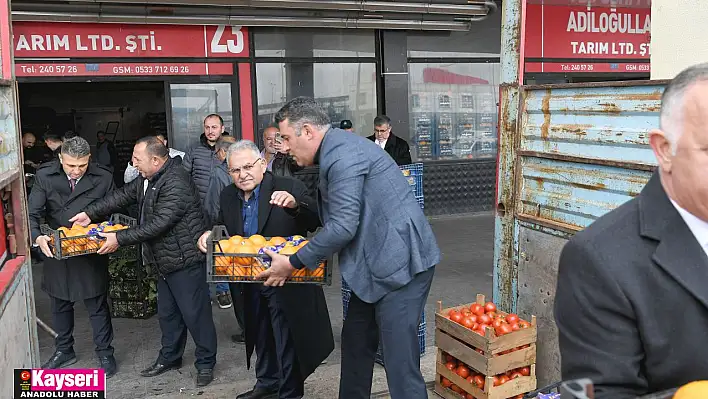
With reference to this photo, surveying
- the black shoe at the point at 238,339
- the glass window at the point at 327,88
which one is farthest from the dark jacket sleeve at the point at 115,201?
the glass window at the point at 327,88

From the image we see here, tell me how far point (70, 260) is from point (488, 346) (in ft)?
10.4

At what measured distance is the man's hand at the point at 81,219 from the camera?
4.83 metres

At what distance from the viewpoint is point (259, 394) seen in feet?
14.5

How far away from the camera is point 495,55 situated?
1166cm

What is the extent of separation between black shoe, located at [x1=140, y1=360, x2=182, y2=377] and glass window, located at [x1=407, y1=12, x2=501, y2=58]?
7430 millimetres

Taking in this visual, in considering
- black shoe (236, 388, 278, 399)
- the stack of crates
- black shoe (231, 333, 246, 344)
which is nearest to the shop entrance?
black shoe (231, 333, 246, 344)

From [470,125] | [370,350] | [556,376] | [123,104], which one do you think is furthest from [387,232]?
[123,104]

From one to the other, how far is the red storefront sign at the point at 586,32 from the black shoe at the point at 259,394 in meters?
8.70

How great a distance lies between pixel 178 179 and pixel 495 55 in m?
8.44

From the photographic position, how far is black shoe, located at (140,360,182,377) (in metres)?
4.92

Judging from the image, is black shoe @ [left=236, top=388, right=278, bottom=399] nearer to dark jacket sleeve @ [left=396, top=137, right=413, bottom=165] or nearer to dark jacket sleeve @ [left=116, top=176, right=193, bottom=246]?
dark jacket sleeve @ [left=116, top=176, right=193, bottom=246]

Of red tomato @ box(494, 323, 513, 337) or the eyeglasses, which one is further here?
the eyeglasses

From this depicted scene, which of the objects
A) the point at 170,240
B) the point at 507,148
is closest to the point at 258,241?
the point at 170,240

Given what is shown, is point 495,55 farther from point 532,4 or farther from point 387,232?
point 387,232
